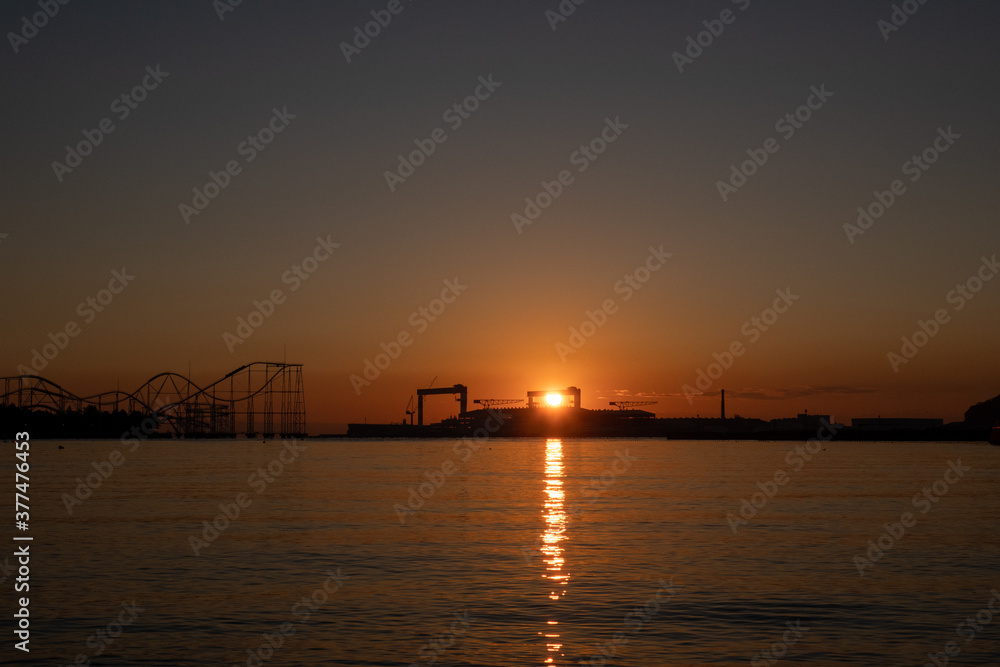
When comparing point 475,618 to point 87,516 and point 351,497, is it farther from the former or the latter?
point 351,497

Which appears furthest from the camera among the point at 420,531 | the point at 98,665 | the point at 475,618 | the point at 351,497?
the point at 351,497

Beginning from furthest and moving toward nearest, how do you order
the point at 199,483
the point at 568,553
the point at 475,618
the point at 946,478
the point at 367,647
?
the point at 946,478 < the point at 199,483 < the point at 568,553 < the point at 475,618 < the point at 367,647

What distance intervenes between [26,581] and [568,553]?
45.4ft

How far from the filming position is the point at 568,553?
2783 cm

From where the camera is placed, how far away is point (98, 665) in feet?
49.8

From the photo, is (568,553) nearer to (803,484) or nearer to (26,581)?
(26,581)

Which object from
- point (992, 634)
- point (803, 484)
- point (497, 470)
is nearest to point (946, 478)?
point (803, 484)

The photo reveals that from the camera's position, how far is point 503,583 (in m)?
22.7

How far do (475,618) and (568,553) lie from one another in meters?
9.49

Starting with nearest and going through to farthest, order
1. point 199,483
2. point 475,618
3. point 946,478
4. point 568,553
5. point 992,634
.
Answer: point 992,634 < point 475,618 < point 568,553 < point 199,483 < point 946,478

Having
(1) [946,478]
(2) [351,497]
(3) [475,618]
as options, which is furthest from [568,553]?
(1) [946,478]

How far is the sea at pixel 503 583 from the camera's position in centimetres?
1634

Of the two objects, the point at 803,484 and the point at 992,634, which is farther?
the point at 803,484

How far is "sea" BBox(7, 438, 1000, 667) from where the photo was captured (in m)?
16.3
